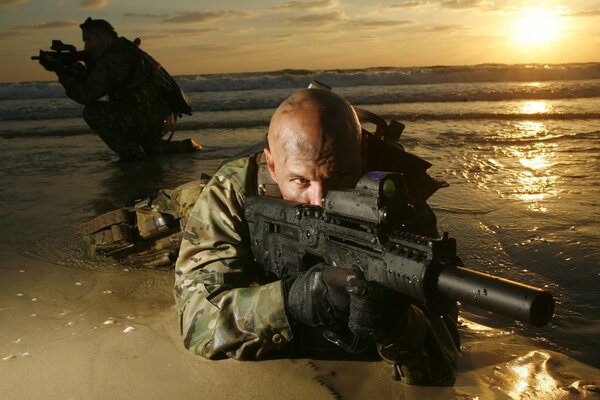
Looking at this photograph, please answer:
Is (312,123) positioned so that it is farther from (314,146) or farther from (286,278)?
(286,278)

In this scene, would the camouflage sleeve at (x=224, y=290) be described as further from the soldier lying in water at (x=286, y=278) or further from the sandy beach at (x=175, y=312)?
the sandy beach at (x=175, y=312)

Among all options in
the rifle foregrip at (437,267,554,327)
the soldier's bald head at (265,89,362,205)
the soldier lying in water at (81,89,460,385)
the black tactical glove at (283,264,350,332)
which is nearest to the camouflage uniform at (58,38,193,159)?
the soldier lying in water at (81,89,460,385)

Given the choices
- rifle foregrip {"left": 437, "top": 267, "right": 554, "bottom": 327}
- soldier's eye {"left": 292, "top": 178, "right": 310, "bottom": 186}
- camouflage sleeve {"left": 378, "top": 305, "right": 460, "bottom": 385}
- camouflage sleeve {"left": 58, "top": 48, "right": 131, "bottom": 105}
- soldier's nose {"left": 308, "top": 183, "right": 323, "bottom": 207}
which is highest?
camouflage sleeve {"left": 58, "top": 48, "right": 131, "bottom": 105}

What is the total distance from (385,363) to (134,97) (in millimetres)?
7990

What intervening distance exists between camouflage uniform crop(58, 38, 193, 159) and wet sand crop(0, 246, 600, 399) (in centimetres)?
641

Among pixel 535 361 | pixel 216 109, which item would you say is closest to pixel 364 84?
pixel 216 109

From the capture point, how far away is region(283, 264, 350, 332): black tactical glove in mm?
2273

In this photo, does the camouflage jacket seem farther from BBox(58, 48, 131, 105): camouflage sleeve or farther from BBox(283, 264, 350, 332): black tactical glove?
BBox(283, 264, 350, 332): black tactical glove

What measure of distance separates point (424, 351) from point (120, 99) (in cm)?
842

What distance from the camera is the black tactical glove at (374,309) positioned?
83.8 inches

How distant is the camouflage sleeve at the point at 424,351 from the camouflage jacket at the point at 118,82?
7980 mm

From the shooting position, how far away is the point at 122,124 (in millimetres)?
9664

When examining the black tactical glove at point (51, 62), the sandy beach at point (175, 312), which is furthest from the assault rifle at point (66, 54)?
the sandy beach at point (175, 312)

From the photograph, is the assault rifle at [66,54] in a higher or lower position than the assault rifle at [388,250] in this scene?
higher
